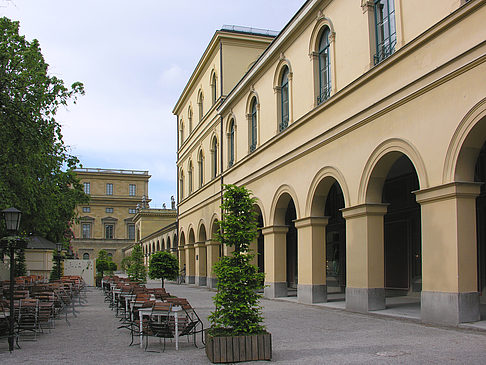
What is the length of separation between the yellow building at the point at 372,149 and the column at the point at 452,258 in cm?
3

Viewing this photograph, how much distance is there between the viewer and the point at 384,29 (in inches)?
604

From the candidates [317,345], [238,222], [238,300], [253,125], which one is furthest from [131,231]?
[238,300]

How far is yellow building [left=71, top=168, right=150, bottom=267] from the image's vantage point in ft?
309

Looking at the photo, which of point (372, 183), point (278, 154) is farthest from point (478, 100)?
point (278, 154)

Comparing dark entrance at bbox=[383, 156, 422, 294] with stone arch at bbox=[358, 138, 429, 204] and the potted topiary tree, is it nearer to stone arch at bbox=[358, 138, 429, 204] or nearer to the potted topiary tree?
stone arch at bbox=[358, 138, 429, 204]

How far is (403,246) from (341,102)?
7.04m

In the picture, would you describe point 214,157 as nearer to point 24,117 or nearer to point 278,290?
point 278,290

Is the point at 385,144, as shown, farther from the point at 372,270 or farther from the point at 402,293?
the point at 402,293

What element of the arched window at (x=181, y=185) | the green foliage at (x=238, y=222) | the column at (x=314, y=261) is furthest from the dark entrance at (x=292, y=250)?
the green foliage at (x=238, y=222)

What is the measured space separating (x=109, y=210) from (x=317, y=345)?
89.9m

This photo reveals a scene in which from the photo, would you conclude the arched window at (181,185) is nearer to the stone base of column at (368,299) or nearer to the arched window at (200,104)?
the arched window at (200,104)

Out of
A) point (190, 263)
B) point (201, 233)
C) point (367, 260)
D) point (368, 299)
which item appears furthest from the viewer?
point (190, 263)

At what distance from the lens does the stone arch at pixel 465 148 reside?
11.4 m

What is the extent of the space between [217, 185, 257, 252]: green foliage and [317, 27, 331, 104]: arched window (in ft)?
31.4
